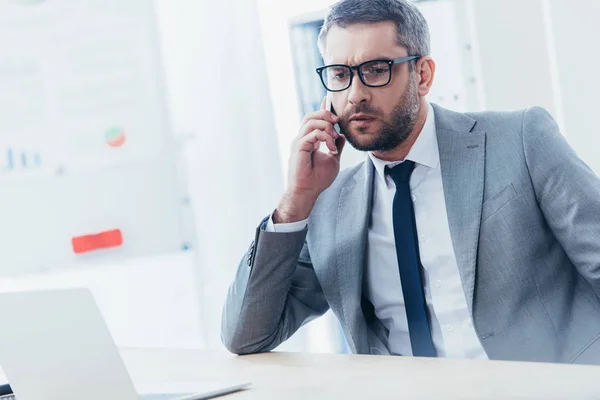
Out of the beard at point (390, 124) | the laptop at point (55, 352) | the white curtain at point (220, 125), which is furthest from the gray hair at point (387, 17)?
the white curtain at point (220, 125)

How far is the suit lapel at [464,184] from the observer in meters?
1.48

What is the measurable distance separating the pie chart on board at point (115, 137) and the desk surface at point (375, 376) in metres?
1.43

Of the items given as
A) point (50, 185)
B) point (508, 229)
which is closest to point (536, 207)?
point (508, 229)

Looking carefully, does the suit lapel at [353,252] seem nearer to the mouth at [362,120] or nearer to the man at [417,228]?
the man at [417,228]

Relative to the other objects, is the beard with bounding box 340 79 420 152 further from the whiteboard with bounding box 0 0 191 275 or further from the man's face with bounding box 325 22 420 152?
the whiteboard with bounding box 0 0 191 275

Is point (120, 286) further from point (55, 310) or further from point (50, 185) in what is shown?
point (55, 310)

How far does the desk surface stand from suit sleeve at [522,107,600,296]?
0.46 metres

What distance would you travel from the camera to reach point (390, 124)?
1.62 m

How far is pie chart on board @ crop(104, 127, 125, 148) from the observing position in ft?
9.18

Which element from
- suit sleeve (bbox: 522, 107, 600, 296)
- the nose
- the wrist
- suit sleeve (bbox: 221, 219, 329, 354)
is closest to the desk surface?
suit sleeve (bbox: 221, 219, 329, 354)

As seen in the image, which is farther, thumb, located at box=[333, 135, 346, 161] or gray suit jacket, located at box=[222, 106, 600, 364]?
thumb, located at box=[333, 135, 346, 161]

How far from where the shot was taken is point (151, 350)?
5.71ft

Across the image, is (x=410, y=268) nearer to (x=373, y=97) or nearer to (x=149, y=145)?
(x=373, y=97)

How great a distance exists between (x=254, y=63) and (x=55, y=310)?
77.7 inches
